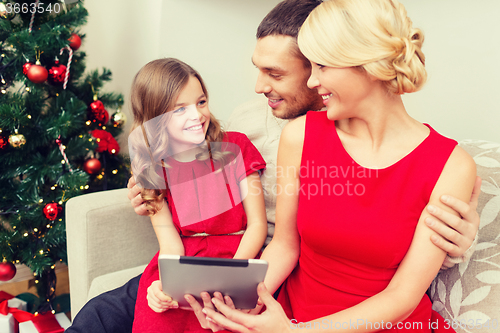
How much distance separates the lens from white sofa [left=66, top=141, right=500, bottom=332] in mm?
857

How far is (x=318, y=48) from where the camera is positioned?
757 millimetres

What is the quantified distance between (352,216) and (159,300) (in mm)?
542

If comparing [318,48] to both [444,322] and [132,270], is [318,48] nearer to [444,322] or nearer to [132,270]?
[444,322]

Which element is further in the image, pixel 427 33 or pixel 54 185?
pixel 54 185

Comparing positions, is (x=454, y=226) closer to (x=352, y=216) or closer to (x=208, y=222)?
(x=352, y=216)

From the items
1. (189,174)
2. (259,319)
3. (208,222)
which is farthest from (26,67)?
(259,319)

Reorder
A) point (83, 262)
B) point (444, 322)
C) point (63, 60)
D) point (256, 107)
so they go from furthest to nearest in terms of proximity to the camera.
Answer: point (63, 60) < point (256, 107) < point (83, 262) < point (444, 322)

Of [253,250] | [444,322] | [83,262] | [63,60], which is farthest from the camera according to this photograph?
[63,60]

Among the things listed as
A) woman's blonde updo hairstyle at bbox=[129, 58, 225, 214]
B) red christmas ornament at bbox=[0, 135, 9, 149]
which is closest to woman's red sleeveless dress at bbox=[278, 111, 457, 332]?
woman's blonde updo hairstyle at bbox=[129, 58, 225, 214]

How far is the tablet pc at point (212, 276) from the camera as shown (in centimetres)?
71

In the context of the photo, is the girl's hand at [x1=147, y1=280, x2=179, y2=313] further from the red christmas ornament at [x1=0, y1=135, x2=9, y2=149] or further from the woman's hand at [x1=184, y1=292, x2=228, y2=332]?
the red christmas ornament at [x1=0, y1=135, x2=9, y2=149]

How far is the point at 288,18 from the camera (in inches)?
43.5

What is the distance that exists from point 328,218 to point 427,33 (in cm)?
104

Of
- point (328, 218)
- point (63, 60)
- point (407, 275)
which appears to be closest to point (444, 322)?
point (407, 275)
